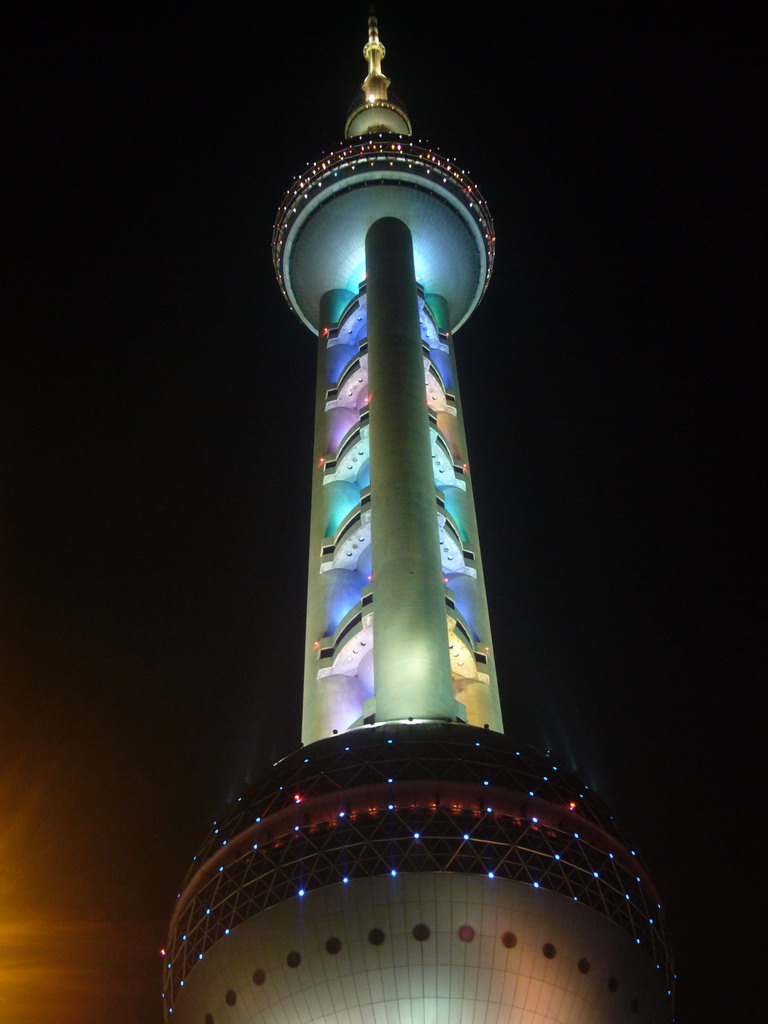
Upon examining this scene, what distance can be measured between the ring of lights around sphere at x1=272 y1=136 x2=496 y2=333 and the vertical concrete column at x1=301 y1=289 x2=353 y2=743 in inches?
92.4

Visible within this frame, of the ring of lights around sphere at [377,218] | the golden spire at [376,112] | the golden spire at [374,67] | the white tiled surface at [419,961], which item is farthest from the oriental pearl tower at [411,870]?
the golden spire at [374,67]

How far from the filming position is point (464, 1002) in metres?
31.9

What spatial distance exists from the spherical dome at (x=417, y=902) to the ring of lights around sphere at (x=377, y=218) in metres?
42.1

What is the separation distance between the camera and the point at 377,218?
230ft

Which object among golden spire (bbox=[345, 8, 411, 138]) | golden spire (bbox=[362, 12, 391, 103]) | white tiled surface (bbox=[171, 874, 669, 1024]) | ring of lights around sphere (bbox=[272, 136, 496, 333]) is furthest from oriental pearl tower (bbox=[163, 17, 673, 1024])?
golden spire (bbox=[362, 12, 391, 103])

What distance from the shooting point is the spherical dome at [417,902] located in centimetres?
3219

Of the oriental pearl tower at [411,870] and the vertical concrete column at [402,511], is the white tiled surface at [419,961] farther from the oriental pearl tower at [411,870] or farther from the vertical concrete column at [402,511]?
the vertical concrete column at [402,511]

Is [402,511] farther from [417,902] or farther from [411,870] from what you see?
[417,902]

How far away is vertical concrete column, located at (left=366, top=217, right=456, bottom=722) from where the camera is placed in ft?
141

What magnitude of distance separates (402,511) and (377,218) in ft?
90.5

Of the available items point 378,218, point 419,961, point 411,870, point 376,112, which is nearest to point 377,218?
point 378,218

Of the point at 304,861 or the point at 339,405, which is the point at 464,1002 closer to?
the point at 304,861

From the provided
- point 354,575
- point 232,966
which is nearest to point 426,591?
point 354,575

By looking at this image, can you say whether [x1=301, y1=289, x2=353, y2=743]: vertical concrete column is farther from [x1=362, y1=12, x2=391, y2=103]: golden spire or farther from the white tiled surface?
[x1=362, y1=12, x2=391, y2=103]: golden spire
